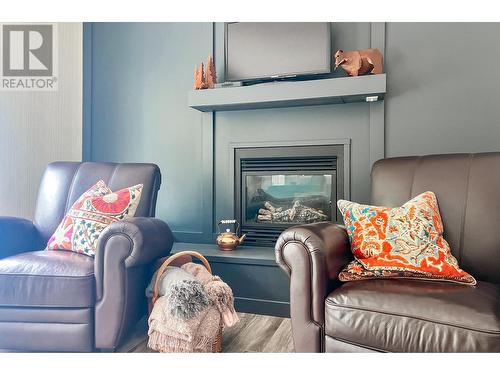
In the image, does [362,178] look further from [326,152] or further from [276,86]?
[276,86]

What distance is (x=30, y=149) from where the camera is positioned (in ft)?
9.25

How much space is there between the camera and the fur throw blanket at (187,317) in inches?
61.1

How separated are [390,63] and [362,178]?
31.9 inches

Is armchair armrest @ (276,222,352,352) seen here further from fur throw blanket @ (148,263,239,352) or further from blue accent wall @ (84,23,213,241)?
blue accent wall @ (84,23,213,241)

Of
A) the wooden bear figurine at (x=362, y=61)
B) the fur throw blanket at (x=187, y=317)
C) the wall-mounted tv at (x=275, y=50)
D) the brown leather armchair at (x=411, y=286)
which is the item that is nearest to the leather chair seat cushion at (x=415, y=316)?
the brown leather armchair at (x=411, y=286)

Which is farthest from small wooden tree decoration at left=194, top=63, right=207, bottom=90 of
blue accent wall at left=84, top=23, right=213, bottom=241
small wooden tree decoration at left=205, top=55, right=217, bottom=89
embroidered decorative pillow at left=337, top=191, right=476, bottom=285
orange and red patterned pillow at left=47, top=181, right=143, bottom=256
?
embroidered decorative pillow at left=337, top=191, right=476, bottom=285

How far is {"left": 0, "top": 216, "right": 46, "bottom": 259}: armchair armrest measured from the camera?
1899mm

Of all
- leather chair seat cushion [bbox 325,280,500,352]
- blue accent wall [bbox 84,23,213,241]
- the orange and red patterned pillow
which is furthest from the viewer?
blue accent wall [bbox 84,23,213,241]

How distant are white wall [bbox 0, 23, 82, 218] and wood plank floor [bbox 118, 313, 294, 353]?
1.54 metres

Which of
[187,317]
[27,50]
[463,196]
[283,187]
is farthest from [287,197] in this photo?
[27,50]

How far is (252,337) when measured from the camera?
190 centimetres

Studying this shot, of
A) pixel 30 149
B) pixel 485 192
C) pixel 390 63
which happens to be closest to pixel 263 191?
pixel 390 63

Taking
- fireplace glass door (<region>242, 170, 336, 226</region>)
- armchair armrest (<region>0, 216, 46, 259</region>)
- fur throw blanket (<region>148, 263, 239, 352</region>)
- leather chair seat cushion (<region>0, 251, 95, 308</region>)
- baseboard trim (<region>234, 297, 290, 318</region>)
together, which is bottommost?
baseboard trim (<region>234, 297, 290, 318</region>)

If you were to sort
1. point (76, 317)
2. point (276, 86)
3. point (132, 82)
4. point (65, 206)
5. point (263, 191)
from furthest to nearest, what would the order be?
point (132, 82), point (263, 191), point (276, 86), point (65, 206), point (76, 317)
